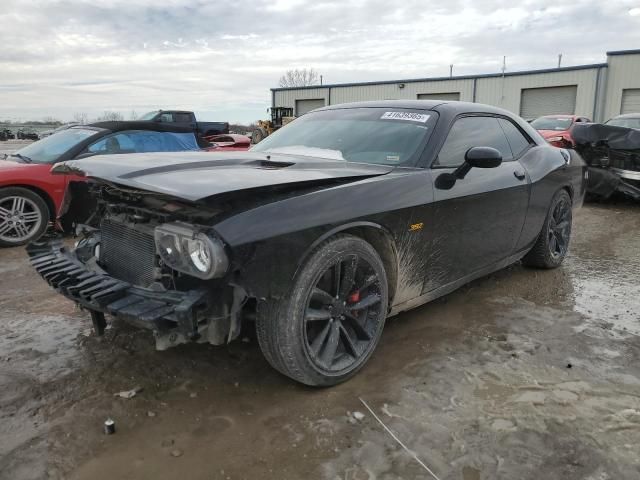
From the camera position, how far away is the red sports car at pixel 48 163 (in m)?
5.74

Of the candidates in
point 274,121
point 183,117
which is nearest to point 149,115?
point 183,117

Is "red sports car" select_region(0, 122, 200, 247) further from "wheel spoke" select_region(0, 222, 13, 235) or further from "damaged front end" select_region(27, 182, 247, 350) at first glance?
"damaged front end" select_region(27, 182, 247, 350)

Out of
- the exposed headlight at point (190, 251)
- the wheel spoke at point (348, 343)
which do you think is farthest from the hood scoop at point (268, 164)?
the wheel spoke at point (348, 343)

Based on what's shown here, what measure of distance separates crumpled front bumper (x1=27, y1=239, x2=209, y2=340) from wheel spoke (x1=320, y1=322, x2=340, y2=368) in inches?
28.6

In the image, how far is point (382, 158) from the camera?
132 inches

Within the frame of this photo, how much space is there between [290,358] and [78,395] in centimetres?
113

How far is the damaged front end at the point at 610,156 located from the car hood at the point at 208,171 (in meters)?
6.73

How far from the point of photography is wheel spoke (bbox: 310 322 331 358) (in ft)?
8.76

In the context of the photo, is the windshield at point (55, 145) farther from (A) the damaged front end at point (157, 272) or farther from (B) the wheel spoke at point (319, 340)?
(B) the wheel spoke at point (319, 340)

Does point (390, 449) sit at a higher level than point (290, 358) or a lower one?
lower

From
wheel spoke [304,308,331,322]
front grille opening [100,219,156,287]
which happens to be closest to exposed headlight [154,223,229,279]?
front grille opening [100,219,156,287]

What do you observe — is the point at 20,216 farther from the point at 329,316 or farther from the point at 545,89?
the point at 545,89

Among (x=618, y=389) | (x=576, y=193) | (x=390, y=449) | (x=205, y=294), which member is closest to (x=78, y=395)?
(x=205, y=294)

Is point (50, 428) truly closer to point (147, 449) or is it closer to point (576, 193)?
point (147, 449)
